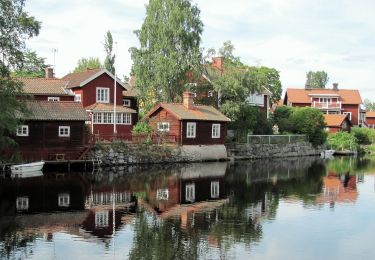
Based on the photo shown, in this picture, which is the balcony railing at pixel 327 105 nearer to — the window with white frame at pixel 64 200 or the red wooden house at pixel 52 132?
the red wooden house at pixel 52 132

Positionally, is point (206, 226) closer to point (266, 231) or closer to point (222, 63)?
point (266, 231)

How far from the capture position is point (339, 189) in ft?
104

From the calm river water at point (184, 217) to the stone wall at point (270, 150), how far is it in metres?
16.4

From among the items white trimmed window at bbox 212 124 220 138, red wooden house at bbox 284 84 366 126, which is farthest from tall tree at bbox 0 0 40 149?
red wooden house at bbox 284 84 366 126

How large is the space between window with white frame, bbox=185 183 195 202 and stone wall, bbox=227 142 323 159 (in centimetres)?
2166

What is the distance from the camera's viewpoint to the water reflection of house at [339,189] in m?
27.7

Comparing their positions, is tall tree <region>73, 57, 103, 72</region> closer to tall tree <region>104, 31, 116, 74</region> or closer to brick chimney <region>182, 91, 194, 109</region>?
tall tree <region>104, 31, 116, 74</region>

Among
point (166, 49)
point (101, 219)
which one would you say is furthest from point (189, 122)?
point (101, 219)

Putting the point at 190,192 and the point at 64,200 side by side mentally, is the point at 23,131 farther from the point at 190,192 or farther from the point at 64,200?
the point at 190,192

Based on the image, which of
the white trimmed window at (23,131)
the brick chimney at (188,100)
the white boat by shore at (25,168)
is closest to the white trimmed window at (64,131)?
the white trimmed window at (23,131)

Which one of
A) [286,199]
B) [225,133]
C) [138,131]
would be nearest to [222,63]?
[225,133]

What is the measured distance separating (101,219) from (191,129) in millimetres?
27373

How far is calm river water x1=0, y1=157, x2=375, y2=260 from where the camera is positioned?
1622 cm

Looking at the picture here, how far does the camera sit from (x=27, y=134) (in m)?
37.5
